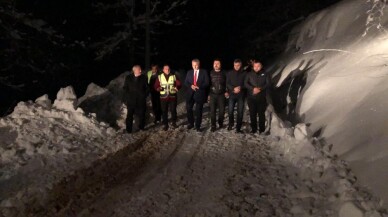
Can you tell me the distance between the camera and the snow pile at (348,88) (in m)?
7.38

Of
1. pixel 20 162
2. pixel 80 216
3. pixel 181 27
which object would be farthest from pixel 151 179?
pixel 181 27

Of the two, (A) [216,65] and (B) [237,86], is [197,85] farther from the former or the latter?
(B) [237,86]

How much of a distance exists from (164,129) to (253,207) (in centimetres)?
554

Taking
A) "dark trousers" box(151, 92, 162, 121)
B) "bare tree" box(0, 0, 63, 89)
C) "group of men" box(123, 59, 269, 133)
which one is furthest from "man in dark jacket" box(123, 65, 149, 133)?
"bare tree" box(0, 0, 63, 89)

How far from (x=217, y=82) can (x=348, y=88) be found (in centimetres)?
331

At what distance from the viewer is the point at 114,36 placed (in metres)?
25.8

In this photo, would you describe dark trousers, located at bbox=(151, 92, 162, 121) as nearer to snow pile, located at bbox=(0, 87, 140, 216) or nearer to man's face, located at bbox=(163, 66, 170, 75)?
man's face, located at bbox=(163, 66, 170, 75)

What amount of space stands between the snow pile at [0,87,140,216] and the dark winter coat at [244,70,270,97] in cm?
309

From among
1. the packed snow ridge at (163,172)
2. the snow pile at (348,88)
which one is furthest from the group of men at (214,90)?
the snow pile at (348,88)

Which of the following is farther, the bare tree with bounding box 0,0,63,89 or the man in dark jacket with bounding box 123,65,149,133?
the bare tree with bounding box 0,0,63,89

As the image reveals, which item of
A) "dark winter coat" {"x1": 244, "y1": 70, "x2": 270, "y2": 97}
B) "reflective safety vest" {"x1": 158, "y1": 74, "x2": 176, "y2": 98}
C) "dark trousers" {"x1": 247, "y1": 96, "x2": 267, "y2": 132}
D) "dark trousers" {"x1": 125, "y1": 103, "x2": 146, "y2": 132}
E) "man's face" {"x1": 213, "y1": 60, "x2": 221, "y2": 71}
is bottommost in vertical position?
"dark trousers" {"x1": 125, "y1": 103, "x2": 146, "y2": 132}

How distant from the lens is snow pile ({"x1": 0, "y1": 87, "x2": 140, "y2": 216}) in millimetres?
7074

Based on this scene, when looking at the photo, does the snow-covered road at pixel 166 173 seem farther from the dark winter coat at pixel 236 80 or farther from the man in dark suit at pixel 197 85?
the dark winter coat at pixel 236 80

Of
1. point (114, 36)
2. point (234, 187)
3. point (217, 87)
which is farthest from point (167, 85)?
point (114, 36)
